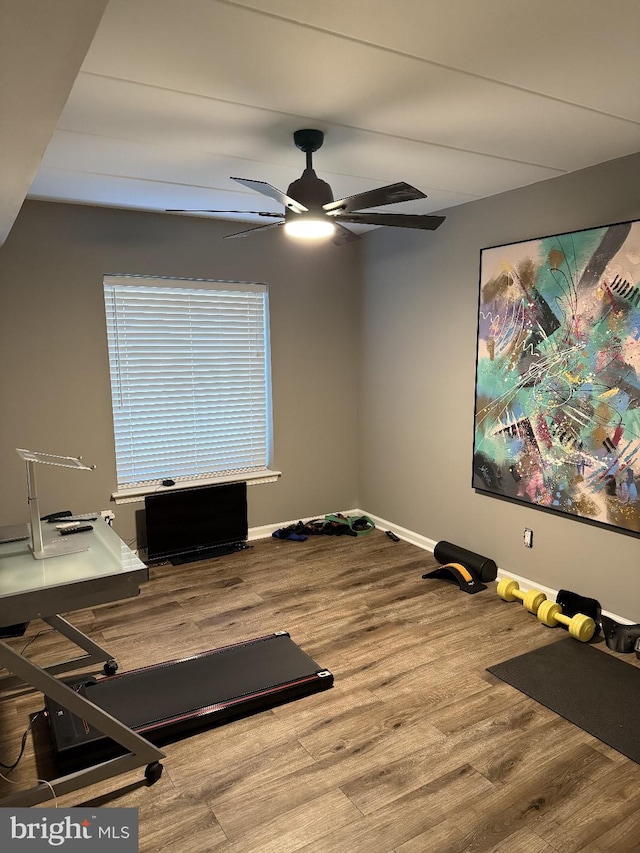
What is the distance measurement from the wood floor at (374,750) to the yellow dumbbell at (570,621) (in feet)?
0.20

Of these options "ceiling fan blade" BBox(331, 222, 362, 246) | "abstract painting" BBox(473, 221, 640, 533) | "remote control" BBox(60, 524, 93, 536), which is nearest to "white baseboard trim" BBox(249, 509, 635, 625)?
"abstract painting" BBox(473, 221, 640, 533)

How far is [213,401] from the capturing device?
181 inches

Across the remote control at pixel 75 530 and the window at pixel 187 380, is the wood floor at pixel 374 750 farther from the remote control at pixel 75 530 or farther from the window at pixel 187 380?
the window at pixel 187 380

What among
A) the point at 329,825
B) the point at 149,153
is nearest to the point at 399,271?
the point at 149,153

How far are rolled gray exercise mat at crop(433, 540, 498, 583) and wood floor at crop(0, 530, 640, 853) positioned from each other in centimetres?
19

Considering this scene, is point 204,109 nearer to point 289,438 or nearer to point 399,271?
point 399,271

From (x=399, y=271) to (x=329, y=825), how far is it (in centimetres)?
372

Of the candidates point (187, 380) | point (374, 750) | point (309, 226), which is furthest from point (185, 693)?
point (187, 380)

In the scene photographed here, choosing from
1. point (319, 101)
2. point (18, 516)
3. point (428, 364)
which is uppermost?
point (319, 101)

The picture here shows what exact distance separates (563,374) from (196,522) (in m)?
2.81

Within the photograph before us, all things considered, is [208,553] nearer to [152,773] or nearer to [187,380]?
[187,380]

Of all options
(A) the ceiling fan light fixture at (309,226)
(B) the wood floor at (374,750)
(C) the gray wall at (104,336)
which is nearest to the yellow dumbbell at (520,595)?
(B) the wood floor at (374,750)

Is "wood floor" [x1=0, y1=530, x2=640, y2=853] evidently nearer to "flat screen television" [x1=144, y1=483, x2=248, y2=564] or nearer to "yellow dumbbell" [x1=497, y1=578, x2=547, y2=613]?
"yellow dumbbell" [x1=497, y1=578, x2=547, y2=613]

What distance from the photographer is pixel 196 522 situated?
4.42 meters
